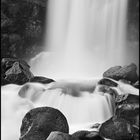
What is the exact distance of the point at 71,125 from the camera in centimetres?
1336

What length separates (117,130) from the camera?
1190 centimetres

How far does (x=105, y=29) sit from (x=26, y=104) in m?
11.6

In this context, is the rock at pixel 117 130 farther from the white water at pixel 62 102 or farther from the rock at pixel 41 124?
the rock at pixel 41 124

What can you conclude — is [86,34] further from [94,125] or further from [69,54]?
[94,125]

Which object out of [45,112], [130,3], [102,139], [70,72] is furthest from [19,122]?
[130,3]

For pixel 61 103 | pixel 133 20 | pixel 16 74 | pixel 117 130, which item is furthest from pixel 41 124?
pixel 133 20

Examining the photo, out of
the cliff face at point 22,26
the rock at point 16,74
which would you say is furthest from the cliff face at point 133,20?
the rock at point 16,74

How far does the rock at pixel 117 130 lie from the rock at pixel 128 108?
1.08 m

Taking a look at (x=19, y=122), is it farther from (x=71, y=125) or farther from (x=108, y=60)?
(x=108, y=60)

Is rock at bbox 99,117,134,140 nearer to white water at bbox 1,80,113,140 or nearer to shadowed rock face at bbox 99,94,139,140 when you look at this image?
shadowed rock face at bbox 99,94,139,140

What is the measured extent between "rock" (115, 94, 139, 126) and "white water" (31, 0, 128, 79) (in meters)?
9.29

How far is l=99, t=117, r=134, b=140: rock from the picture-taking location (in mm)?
11828

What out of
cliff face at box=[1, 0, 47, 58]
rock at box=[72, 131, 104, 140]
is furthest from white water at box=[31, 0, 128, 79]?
rock at box=[72, 131, 104, 140]

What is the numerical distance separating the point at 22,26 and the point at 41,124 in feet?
42.3
